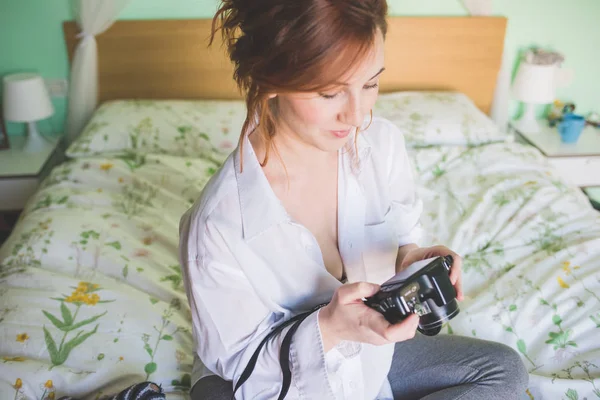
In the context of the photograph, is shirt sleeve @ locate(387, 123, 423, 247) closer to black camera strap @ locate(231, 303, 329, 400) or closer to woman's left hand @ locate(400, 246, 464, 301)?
woman's left hand @ locate(400, 246, 464, 301)

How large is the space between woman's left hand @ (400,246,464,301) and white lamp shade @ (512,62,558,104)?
1.62m

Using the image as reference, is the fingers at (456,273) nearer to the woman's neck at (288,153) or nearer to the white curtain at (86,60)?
the woman's neck at (288,153)

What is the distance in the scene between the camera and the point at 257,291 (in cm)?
93

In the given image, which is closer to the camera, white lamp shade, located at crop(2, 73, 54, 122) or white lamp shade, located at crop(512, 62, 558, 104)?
white lamp shade, located at crop(2, 73, 54, 122)

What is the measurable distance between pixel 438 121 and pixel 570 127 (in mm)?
635

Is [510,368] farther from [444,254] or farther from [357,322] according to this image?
[357,322]

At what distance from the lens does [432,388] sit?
1.04 metres

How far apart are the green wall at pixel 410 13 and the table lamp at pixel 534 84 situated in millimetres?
148

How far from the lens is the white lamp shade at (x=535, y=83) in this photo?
2271mm

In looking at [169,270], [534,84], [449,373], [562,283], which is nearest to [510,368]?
[449,373]

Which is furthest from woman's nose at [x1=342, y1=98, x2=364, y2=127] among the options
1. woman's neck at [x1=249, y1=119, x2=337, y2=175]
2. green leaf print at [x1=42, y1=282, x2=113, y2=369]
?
green leaf print at [x1=42, y1=282, x2=113, y2=369]

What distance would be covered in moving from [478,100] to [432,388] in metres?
1.83

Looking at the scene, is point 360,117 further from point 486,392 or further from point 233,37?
point 486,392

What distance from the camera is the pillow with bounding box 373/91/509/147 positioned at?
206 cm
